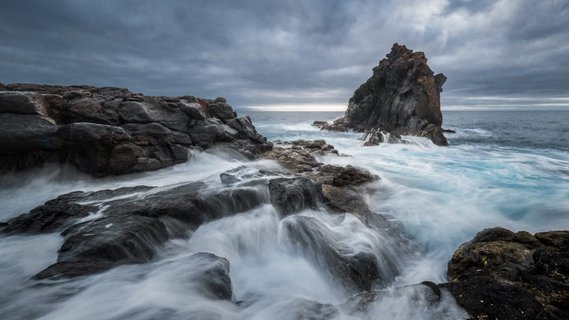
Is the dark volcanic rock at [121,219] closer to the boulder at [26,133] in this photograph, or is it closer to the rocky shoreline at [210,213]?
the rocky shoreline at [210,213]

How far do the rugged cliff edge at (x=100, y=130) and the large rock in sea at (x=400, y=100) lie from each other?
2503cm

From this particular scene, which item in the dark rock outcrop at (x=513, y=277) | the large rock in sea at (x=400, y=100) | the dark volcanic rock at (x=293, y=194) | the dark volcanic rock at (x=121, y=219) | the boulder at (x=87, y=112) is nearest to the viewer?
the dark rock outcrop at (x=513, y=277)

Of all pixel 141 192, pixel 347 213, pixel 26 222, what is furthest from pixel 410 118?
pixel 26 222

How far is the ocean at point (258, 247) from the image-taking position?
4121mm

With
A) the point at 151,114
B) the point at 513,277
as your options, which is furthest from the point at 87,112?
the point at 513,277

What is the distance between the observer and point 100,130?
9836 millimetres

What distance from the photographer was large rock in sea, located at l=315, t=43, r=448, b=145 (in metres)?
36.7

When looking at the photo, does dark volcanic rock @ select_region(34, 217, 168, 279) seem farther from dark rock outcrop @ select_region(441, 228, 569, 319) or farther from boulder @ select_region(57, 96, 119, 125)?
boulder @ select_region(57, 96, 119, 125)

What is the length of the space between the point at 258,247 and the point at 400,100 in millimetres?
38933

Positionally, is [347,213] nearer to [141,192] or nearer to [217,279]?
[217,279]

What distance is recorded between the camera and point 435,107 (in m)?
37.8

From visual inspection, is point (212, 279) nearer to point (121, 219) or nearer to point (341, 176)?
point (121, 219)

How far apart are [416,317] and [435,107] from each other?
38949mm

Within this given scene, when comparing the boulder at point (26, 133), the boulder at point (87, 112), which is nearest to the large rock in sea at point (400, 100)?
the boulder at point (87, 112)
